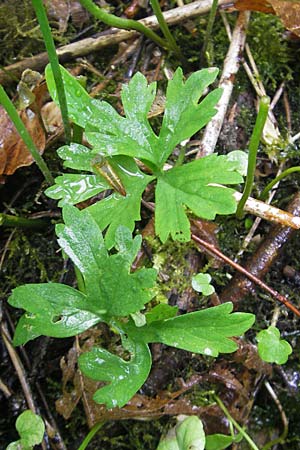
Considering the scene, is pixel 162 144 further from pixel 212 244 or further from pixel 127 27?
pixel 127 27

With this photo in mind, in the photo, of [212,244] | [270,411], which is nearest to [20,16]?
[212,244]

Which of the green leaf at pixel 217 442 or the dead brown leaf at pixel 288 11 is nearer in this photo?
the green leaf at pixel 217 442

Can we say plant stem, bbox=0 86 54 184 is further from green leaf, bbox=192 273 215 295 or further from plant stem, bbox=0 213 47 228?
green leaf, bbox=192 273 215 295

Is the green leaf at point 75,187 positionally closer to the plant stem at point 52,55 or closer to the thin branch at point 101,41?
the plant stem at point 52,55

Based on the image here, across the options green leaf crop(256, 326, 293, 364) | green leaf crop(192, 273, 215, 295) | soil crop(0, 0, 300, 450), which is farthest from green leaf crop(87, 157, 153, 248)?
green leaf crop(256, 326, 293, 364)

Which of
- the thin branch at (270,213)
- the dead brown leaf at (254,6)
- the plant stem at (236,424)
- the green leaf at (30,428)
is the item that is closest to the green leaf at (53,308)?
the green leaf at (30,428)

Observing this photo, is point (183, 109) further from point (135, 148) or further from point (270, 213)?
point (270, 213)
